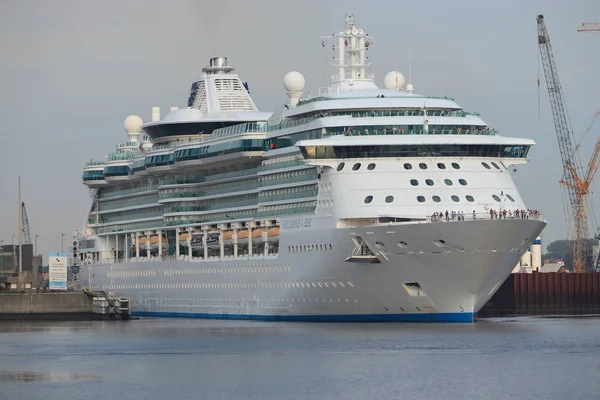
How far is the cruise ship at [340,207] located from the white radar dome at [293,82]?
0.07 m

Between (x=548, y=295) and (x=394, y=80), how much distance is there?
30454 mm

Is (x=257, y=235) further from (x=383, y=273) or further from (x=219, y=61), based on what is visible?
(x=219, y=61)

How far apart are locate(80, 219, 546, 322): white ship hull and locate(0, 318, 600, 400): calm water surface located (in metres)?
1.12

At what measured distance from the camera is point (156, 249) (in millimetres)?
94562

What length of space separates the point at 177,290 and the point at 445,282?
2357cm

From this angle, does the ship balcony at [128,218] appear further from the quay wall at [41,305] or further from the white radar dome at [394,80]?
the white radar dome at [394,80]

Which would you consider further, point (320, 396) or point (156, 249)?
point (156, 249)

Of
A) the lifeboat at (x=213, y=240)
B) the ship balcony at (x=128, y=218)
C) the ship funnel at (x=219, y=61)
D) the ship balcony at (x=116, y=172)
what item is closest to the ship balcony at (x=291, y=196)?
the lifeboat at (x=213, y=240)

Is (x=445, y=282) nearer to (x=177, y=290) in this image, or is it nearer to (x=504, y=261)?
(x=504, y=261)

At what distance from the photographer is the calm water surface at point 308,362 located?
51281 millimetres

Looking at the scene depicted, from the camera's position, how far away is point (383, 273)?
7300 centimetres

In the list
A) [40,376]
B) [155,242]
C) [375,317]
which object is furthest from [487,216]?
[155,242]

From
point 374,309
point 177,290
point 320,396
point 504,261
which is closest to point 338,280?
point 374,309

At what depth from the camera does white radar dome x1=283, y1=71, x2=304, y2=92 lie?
85.0 meters
